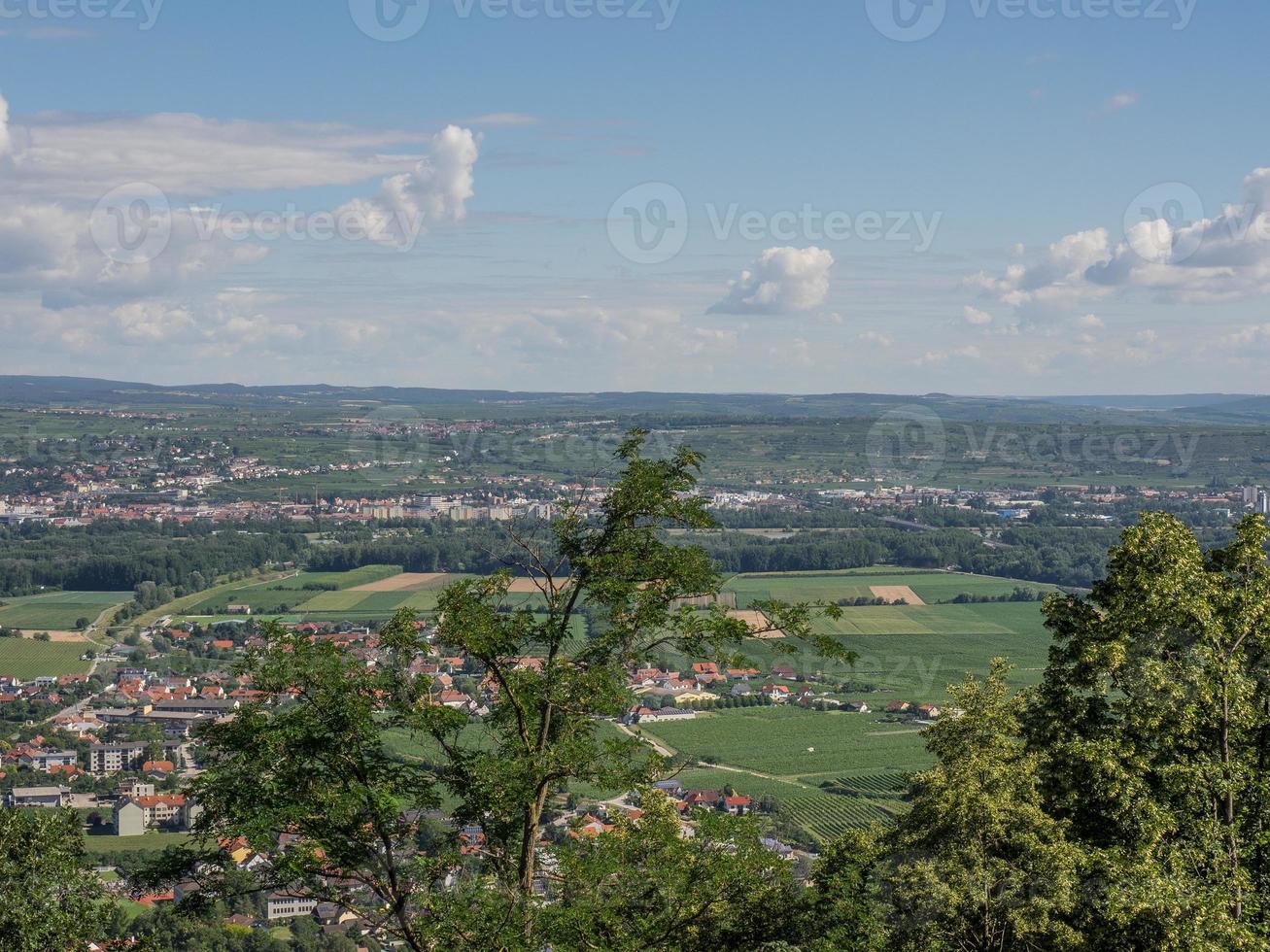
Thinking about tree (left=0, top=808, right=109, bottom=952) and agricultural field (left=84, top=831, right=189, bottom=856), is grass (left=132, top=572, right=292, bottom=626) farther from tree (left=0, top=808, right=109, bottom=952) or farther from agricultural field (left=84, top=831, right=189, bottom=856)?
tree (left=0, top=808, right=109, bottom=952)

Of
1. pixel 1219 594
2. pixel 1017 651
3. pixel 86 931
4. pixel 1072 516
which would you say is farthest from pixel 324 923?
pixel 1072 516

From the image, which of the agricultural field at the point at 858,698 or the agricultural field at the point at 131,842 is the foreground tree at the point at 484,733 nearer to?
the agricultural field at the point at 858,698

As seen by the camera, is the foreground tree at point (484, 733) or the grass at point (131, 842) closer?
the foreground tree at point (484, 733)

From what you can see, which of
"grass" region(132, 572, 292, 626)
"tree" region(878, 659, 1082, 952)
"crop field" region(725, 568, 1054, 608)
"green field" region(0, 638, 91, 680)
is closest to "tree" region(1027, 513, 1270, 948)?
"tree" region(878, 659, 1082, 952)

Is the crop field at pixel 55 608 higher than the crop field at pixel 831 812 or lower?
lower

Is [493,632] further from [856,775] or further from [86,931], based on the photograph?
[856,775]

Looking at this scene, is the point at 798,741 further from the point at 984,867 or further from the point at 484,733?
the point at 484,733

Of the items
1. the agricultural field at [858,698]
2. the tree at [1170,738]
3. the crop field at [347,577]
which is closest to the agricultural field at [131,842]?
the agricultural field at [858,698]
